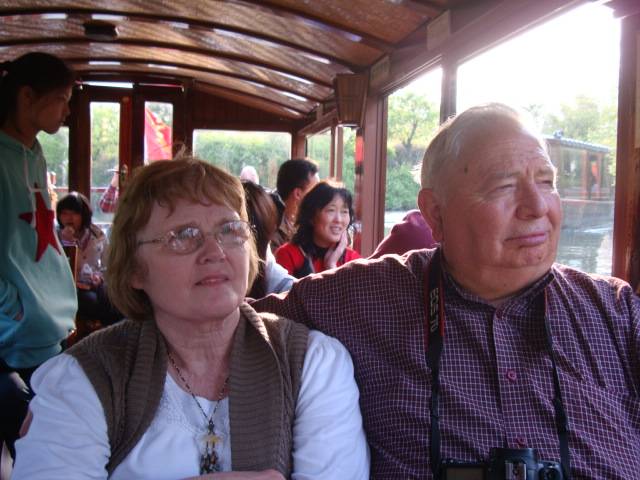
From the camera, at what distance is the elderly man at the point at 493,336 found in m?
1.60

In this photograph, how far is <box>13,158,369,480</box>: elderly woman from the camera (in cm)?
145

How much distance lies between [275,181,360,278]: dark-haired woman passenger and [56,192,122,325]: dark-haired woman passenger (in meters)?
1.86

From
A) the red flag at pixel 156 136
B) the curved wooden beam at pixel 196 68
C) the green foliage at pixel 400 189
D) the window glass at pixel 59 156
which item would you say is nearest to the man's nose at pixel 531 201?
the green foliage at pixel 400 189

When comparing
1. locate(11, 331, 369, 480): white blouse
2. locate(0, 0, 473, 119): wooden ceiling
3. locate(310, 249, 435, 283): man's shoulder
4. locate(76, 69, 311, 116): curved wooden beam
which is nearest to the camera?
locate(11, 331, 369, 480): white blouse

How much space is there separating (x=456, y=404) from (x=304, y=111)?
6.55m

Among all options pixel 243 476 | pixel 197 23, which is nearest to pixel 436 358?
pixel 243 476

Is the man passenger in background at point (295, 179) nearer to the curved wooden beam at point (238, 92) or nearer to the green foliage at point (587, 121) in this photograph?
the green foliage at point (587, 121)

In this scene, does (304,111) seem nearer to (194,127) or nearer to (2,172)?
(194,127)

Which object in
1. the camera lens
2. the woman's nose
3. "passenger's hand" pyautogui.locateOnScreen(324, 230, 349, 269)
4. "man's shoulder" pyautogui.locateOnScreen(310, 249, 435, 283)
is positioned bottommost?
the camera lens

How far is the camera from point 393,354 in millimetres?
1708

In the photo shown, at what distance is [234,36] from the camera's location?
16.6 feet

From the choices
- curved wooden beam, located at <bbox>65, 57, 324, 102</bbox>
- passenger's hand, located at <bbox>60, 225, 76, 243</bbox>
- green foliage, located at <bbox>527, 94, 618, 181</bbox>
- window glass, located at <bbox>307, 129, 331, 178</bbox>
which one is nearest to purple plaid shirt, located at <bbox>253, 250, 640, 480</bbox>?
green foliage, located at <bbox>527, 94, 618, 181</bbox>

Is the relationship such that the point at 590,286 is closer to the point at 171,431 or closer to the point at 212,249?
the point at 212,249

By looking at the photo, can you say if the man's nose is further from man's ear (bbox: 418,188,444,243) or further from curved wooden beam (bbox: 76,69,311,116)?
curved wooden beam (bbox: 76,69,311,116)
